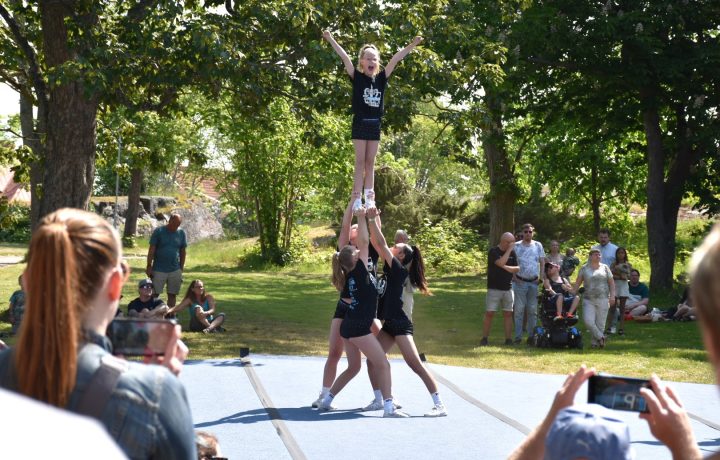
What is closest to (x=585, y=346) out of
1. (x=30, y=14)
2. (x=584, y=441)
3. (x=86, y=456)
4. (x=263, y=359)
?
(x=263, y=359)

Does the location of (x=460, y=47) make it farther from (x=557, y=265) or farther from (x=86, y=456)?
(x=86, y=456)

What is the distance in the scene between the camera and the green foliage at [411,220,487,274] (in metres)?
43.0

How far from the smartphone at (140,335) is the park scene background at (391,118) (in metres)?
12.3

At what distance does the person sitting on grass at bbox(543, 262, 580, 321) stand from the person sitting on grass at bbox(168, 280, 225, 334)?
19.2 ft

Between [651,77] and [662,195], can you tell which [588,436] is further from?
[662,195]

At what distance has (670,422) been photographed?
2.61m

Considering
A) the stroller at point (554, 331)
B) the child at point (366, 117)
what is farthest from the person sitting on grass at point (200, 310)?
the child at point (366, 117)

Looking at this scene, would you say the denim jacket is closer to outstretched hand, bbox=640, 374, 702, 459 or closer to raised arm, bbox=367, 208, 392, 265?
outstretched hand, bbox=640, 374, 702, 459

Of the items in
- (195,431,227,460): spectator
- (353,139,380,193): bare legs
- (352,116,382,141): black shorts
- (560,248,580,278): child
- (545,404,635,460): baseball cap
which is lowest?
(195,431,227,460): spectator

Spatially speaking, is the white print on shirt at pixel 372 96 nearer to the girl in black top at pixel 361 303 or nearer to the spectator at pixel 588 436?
the girl in black top at pixel 361 303

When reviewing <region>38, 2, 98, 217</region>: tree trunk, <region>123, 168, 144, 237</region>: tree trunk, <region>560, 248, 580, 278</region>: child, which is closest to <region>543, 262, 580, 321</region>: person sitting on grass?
<region>560, 248, 580, 278</region>: child

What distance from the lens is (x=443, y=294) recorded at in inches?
1209

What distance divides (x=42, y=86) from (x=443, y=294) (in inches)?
573

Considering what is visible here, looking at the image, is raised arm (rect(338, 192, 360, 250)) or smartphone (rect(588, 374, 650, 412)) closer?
smartphone (rect(588, 374, 650, 412))
